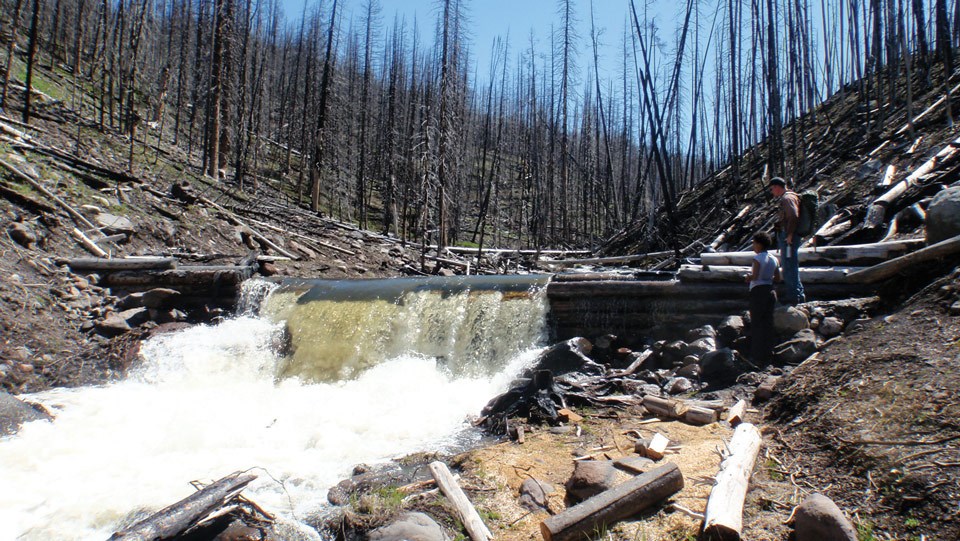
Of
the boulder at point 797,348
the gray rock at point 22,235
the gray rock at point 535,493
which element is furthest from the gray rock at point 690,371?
the gray rock at point 22,235

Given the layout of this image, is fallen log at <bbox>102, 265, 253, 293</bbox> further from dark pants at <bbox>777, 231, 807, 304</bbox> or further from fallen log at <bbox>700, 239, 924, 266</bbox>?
dark pants at <bbox>777, 231, 807, 304</bbox>

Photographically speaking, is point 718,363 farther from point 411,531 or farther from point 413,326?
point 413,326

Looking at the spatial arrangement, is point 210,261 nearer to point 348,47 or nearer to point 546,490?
point 546,490

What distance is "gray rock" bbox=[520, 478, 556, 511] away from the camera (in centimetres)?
385

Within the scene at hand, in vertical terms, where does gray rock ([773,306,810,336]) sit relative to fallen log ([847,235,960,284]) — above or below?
below

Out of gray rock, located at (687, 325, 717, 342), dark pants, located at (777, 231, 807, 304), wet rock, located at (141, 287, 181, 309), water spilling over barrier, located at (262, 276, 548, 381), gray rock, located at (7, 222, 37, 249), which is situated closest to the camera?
dark pants, located at (777, 231, 807, 304)

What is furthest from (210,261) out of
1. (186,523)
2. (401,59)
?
(401,59)

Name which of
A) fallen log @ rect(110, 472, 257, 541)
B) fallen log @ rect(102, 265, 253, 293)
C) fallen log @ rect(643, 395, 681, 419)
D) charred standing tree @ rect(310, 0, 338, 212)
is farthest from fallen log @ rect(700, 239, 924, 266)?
charred standing tree @ rect(310, 0, 338, 212)

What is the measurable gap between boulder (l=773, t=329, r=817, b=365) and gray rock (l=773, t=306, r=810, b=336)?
4.2 inches

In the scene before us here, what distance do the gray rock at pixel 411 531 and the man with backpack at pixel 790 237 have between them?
568 centimetres

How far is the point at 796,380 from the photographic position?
A: 4902 millimetres

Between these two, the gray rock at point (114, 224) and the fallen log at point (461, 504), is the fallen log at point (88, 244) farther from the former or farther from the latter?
the fallen log at point (461, 504)

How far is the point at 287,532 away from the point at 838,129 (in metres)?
17.0

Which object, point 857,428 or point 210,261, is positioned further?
point 210,261
